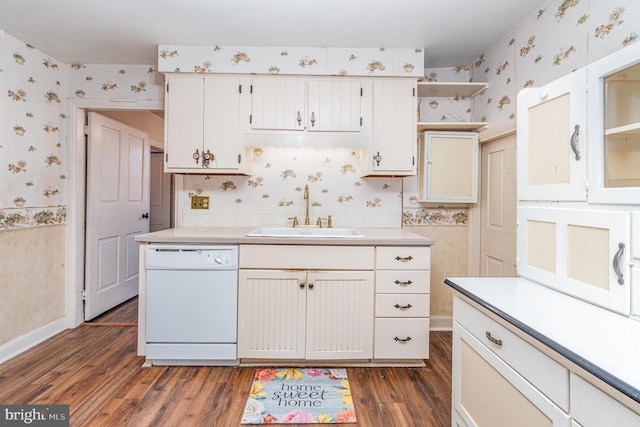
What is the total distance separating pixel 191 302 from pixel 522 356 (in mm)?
1914

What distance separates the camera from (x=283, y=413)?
1.79 meters

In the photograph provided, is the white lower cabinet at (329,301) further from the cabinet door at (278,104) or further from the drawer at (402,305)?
the cabinet door at (278,104)

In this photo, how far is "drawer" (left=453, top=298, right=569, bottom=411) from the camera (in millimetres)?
856

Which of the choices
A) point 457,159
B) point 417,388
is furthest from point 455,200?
point 417,388

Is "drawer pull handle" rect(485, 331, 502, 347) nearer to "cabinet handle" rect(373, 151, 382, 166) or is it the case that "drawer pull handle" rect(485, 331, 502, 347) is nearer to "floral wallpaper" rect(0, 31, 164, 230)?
"cabinet handle" rect(373, 151, 382, 166)

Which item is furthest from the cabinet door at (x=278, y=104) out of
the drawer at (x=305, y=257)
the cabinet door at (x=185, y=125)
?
the drawer at (x=305, y=257)

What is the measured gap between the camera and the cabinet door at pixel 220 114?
2527 millimetres

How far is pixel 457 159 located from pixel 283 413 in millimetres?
2235

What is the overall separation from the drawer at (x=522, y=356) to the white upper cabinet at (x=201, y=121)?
2003 millimetres

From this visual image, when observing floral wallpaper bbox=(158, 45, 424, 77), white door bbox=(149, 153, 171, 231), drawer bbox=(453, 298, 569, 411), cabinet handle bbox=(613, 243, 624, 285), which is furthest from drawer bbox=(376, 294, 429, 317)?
white door bbox=(149, 153, 171, 231)

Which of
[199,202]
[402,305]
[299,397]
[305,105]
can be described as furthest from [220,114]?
[299,397]

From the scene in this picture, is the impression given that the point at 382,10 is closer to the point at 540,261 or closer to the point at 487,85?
the point at 487,85

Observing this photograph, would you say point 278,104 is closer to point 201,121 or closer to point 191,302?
point 201,121

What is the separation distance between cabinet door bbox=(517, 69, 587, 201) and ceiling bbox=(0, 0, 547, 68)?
3.22 ft
